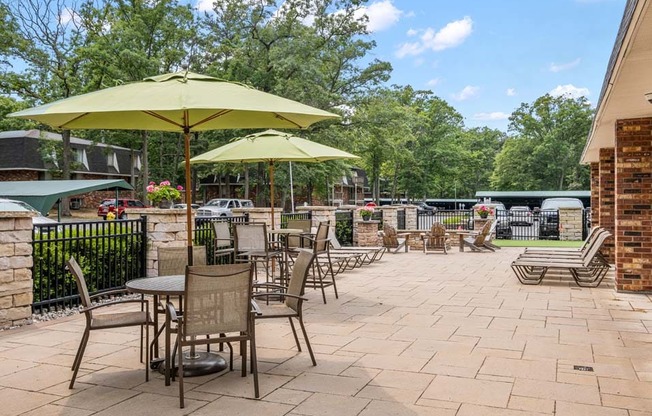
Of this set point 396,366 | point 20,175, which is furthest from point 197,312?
point 20,175

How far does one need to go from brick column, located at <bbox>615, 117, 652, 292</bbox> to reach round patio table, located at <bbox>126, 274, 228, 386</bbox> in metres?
6.26

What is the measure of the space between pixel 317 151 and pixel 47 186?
15.9 metres

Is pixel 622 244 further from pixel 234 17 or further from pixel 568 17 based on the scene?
pixel 234 17

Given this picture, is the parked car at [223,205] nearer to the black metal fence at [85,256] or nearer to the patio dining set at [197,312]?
the black metal fence at [85,256]

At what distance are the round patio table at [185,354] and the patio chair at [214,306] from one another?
0.54 ft

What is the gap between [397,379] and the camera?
404 centimetres

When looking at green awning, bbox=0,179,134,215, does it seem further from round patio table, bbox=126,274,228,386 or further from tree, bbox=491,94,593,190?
tree, bbox=491,94,593,190

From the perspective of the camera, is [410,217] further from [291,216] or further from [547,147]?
[547,147]

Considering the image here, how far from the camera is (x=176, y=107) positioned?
3.63 m

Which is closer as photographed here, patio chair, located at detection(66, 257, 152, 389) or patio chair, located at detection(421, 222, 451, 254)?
patio chair, located at detection(66, 257, 152, 389)

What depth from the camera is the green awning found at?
18500 mm

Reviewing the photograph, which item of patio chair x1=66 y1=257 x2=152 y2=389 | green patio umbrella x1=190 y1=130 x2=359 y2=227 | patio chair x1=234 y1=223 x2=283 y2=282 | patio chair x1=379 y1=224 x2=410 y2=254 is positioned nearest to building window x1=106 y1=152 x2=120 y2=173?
patio chair x1=379 y1=224 x2=410 y2=254

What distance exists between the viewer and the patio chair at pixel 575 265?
8398mm

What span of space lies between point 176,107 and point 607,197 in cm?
1004
